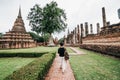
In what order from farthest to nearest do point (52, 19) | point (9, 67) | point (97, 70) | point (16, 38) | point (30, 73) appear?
point (52, 19), point (16, 38), point (9, 67), point (97, 70), point (30, 73)

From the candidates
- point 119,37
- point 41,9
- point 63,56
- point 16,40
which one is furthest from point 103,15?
point 41,9

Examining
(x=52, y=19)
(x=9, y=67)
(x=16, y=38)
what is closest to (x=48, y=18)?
(x=52, y=19)

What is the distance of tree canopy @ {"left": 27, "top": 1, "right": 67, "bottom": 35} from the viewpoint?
47125mm

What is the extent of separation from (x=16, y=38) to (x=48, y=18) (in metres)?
13.3

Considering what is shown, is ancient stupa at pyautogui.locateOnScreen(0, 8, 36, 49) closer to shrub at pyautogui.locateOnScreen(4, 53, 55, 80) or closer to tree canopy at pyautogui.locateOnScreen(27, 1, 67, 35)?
tree canopy at pyautogui.locateOnScreen(27, 1, 67, 35)

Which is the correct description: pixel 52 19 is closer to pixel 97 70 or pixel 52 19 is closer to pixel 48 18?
pixel 48 18

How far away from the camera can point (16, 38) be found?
128 feet

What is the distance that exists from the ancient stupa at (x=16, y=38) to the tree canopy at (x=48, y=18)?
22.5 ft

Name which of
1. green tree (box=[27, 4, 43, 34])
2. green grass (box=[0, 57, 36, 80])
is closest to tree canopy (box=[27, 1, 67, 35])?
green tree (box=[27, 4, 43, 34])

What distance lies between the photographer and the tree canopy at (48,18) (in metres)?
47.1

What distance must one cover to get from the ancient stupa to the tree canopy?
6.84 m

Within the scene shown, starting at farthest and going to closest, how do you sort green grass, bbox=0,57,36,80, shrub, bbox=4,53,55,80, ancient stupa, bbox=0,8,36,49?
ancient stupa, bbox=0,8,36,49, green grass, bbox=0,57,36,80, shrub, bbox=4,53,55,80

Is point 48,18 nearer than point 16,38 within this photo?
No

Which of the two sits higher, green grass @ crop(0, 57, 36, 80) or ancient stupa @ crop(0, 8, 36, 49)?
ancient stupa @ crop(0, 8, 36, 49)
